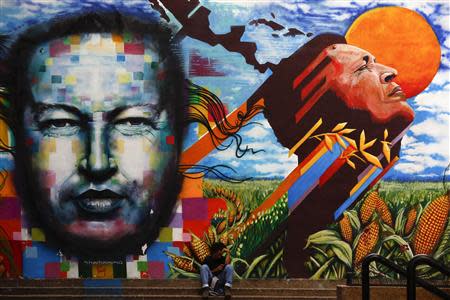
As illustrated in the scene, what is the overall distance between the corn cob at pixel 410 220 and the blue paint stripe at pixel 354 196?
72 cm

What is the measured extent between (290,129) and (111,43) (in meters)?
2.86

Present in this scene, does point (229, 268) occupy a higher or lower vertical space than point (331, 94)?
lower

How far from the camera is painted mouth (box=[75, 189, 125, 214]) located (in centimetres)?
1207

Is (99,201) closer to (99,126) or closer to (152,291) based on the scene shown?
(99,126)

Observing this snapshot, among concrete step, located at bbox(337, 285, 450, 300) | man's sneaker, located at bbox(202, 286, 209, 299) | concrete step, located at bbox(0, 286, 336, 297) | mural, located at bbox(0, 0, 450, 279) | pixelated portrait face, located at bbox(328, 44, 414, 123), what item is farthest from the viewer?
pixelated portrait face, located at bbox(328, 44, 414, 123)

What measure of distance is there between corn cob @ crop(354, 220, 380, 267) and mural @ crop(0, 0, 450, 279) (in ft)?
0.05

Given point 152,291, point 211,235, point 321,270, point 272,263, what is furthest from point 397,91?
point 152,291

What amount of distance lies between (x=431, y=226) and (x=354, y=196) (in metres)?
1.19

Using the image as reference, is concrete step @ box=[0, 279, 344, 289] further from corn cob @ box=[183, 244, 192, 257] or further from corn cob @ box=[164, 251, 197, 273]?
corn cob @ box=[183, 244, 192, 257]

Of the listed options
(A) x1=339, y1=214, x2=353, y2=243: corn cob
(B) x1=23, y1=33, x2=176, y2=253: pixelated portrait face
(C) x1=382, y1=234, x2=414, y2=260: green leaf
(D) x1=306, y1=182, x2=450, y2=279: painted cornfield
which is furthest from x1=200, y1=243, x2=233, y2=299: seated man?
(C) x1=382, y1=234, x2=414, y2=260: green leaf

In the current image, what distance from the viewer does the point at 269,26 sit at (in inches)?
475

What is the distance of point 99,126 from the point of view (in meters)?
12.0

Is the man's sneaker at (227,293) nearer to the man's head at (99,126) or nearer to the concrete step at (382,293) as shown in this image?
the man's head at (99,126)

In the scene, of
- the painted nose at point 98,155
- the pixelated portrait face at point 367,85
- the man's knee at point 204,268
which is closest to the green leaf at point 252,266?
the man's knee at point 204,268
